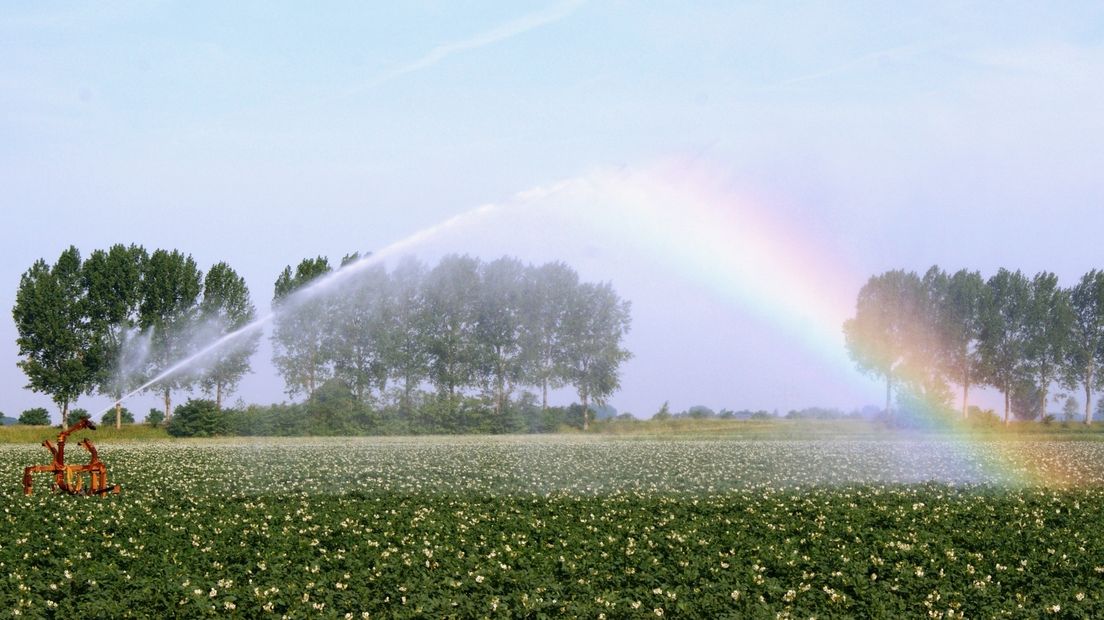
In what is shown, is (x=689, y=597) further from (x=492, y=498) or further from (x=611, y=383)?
(x=611, y=383)

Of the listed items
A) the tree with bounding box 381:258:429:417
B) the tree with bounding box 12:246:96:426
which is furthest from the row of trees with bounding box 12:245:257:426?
the tree with bounding box 381:258:429:417

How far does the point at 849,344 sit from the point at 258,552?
9231 cm

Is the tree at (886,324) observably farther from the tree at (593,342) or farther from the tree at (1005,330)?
the tree at (593,342)

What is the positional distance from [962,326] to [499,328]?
47.0 meters

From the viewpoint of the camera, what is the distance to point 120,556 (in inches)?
631

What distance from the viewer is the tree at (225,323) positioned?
72.2 meters

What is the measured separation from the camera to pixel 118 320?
77.0m

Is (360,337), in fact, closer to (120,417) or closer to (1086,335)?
(120,417)

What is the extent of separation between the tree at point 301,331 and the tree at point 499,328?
13949 mm

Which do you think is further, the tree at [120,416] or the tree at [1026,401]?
the tree at [1026,401]

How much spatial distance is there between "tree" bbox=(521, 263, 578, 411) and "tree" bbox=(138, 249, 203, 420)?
28236mm

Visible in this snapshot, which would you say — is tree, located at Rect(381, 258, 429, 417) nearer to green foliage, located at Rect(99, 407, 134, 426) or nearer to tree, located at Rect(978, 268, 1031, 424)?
green foliage, located at Rect(99, 407, 134, 426)

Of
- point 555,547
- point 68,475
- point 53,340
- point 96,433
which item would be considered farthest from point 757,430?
point 555,547

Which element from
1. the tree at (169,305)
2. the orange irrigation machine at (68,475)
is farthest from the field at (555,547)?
the tree at (169,305)
